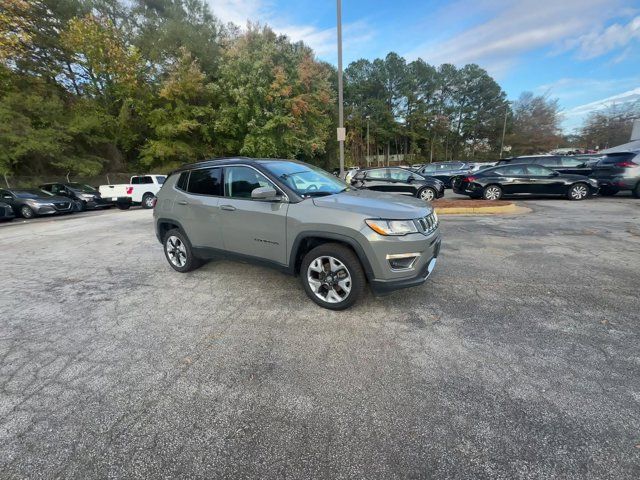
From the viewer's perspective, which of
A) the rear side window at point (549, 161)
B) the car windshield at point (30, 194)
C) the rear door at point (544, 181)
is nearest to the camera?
the rear door at point (544, 181)

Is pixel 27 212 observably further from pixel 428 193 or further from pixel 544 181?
pixel 544 181

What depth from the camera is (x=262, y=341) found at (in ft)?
9.56

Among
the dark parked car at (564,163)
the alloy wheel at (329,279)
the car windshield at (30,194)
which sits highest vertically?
the dark parked car at (564,163)

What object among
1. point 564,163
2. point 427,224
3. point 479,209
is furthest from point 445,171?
point 427,224

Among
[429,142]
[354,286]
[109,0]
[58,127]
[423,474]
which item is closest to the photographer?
[423,474]

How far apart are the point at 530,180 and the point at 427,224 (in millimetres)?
10466

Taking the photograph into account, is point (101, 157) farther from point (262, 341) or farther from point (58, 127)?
point (262, 341)

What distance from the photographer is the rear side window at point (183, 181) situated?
457 centimetres

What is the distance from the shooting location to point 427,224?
3301 millimetres

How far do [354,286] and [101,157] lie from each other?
25909mm

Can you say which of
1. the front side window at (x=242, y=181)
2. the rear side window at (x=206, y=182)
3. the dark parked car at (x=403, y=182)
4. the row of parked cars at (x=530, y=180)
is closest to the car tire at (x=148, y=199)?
the row of parked cars at (x=530, y=180)

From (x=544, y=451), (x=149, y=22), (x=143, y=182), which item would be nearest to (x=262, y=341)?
(x=544, y=451)

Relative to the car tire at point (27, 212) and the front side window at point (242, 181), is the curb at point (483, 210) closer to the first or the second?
the front side window at point (242, 181)

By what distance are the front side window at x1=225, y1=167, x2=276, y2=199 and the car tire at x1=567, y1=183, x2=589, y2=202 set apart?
12202 millimetres
